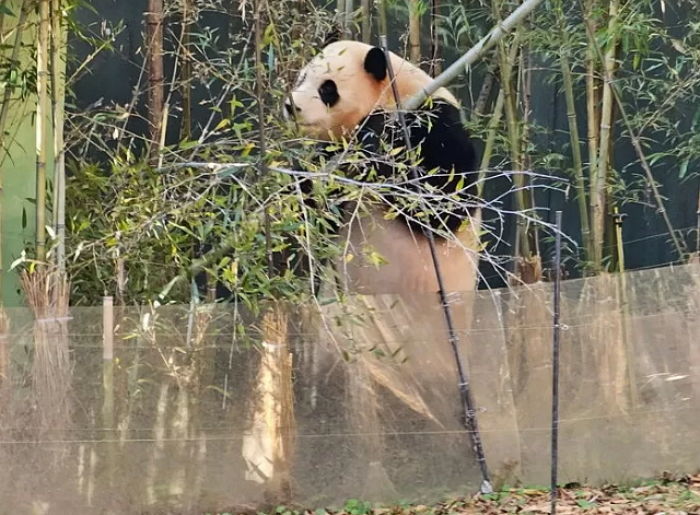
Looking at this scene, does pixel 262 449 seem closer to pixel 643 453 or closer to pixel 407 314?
pixel 407 314

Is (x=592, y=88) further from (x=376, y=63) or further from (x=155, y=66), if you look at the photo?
(x=155, y=66)

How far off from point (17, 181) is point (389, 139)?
131 cm

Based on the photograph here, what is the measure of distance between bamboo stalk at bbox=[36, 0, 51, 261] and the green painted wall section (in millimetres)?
160

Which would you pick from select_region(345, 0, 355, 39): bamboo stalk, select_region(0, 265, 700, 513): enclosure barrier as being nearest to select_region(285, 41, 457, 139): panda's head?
select_region(345, 0, 355, 39): bamboo stalk

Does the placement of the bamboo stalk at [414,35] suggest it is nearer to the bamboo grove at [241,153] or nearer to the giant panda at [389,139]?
the bamboo grove at [241,153]

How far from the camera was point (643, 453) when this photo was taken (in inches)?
153

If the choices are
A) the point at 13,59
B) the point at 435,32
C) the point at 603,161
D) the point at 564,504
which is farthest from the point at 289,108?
the point at 564,504

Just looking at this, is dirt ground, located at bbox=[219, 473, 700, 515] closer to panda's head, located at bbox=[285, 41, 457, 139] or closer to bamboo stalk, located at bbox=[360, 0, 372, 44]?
panda's head, located at bbox=[285, 41, 457, 139]

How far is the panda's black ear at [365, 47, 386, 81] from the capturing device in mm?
3921

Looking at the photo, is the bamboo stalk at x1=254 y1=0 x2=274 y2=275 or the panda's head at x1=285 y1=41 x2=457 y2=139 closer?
the bamboo stalk at x1=254 y1=0 x2=274 y2=275

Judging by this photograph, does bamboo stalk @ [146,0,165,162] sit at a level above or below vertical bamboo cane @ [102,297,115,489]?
above

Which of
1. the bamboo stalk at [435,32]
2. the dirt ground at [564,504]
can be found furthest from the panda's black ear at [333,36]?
the dirt ground at [564,504]

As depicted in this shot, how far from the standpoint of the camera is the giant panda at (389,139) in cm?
382

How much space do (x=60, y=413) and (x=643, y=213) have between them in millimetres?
3457
